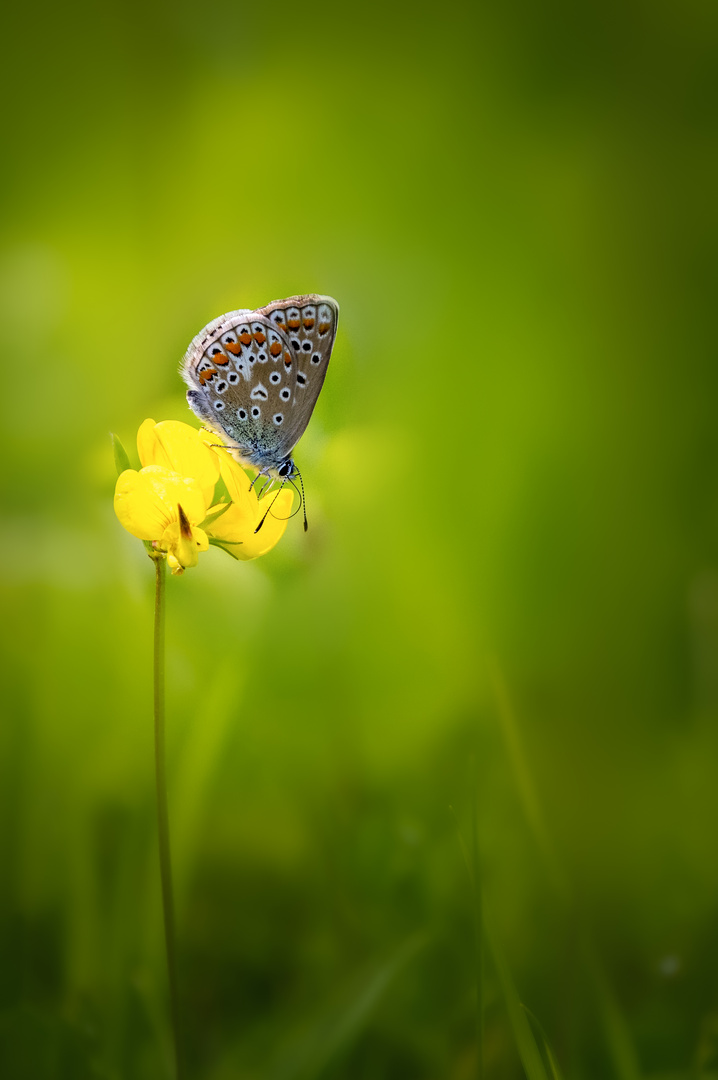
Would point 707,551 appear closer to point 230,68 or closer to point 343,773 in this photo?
point 343,773

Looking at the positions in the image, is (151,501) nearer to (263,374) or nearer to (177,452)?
(177,452)

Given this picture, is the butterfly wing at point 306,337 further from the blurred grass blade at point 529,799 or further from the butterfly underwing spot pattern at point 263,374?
the blurred grass blade at point 529,799

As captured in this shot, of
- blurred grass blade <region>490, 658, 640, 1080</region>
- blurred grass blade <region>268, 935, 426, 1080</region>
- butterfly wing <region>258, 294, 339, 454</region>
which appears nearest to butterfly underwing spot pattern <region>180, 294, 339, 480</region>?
butterfly wing <region>258, 294, 339, 454</region>

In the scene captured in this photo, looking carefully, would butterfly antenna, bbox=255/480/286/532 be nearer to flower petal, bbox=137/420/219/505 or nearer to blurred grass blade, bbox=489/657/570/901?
flower petal, bbox=137/420/219/505

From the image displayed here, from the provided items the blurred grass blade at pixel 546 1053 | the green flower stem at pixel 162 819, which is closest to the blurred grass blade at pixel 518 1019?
the blurred grass blade at pixel 546 1053

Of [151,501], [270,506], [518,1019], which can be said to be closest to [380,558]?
[270,506]
